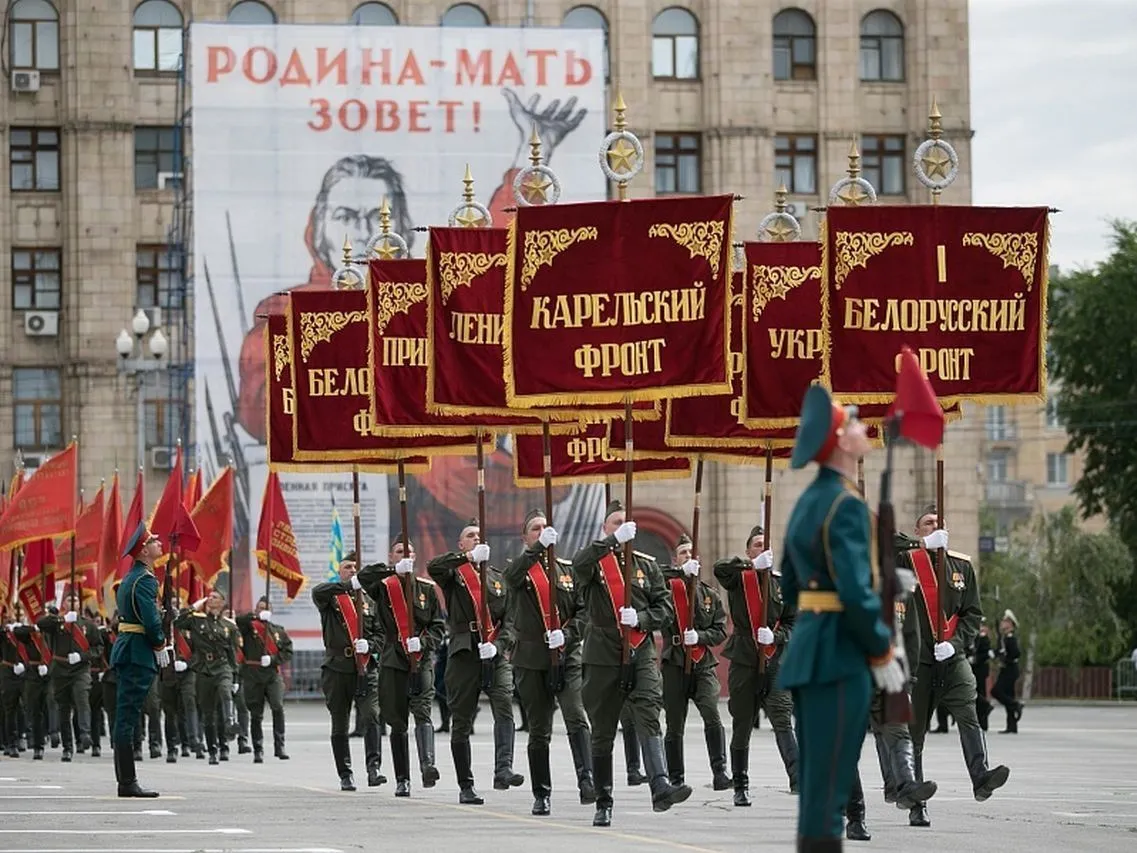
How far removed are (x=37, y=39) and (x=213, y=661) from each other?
89.3 ft

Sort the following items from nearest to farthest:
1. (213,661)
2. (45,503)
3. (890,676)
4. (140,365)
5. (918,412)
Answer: (890,676), (918,412), (213,661), (45,503), (140,365)

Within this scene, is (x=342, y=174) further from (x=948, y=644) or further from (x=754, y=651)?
(x=948, y=644)

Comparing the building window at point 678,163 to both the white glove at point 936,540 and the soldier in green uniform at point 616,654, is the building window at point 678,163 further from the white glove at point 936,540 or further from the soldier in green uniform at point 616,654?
the soldier in green uniform at point 616,654

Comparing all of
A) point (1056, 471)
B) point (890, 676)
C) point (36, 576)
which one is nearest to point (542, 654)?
point (890, 676)

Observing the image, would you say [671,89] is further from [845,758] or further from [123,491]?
[845,758]

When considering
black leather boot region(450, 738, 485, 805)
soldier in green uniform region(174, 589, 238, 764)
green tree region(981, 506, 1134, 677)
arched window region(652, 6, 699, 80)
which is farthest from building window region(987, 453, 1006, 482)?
black leather boot region(450, 738, 485, 805)

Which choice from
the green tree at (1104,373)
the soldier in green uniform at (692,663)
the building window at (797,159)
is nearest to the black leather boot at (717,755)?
the soldier in green uniform at (692,663)

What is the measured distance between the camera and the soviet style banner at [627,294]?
17.4 meters

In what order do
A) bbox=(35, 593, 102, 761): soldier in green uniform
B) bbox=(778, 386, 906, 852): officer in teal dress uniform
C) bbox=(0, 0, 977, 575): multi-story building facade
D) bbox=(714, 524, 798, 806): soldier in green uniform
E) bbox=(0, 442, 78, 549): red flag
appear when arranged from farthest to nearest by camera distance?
1. bbox=(0, 0, 977, 575): multi-story building facade
2. bbox=(0, 442, 78, 549): red flag
3. bbox=(35, 593, 102, 761): soldier in green uniform
4. bbox=(714, 524, 798, 806): soldier in green uniform
5. bbox=(778, 386, 906, 852): officer in teal dress uniform

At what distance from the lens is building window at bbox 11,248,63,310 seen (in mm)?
52344

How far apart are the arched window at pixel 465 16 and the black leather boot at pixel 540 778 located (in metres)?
37.5

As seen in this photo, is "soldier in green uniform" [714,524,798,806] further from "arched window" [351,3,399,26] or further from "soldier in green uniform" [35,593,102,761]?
"arched window" [351,3,399,26]

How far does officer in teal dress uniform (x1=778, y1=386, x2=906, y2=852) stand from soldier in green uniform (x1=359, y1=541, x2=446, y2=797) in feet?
29.0

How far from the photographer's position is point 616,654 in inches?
650
